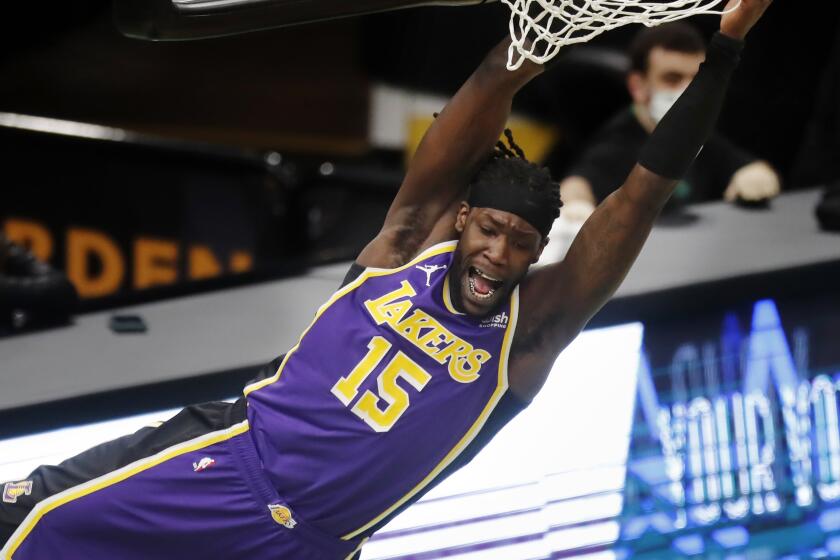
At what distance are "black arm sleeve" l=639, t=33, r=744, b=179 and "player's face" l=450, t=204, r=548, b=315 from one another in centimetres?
28

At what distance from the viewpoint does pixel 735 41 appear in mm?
2742

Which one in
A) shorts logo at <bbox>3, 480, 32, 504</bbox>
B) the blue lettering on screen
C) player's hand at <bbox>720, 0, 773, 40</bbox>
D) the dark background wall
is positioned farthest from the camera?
the dark background wall

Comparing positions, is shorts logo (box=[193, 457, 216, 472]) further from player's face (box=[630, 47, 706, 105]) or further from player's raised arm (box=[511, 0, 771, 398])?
player's face (box=[630, 47, 706, 105])

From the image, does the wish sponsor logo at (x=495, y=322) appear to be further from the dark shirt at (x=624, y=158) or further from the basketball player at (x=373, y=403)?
the dark shirt at (x=624, y=158)

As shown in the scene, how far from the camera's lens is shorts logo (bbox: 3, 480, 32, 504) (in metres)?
2.99

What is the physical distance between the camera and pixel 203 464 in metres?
2.98

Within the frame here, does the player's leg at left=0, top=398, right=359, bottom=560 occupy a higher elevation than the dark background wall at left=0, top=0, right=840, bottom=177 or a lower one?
lower

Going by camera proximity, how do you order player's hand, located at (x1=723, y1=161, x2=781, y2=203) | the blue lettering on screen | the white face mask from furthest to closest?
1. player's hand, located at (x1=723, y1=161, x2=781, y2=203)
2. the white face mask
3. the blue lettering on screen

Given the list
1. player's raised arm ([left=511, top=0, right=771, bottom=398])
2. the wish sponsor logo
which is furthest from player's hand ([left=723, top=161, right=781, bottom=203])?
the wish sponsor logo

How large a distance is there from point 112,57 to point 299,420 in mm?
5757

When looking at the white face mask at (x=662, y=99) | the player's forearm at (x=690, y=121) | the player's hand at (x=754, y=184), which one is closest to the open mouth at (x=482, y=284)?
the player's forearm at (x=690, y=121)

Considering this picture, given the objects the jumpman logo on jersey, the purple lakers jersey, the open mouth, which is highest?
the jumpman logo on jersey

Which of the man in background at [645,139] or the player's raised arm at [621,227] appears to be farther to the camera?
the man in background at [645,139]

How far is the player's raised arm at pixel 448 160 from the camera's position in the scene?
118 inches
